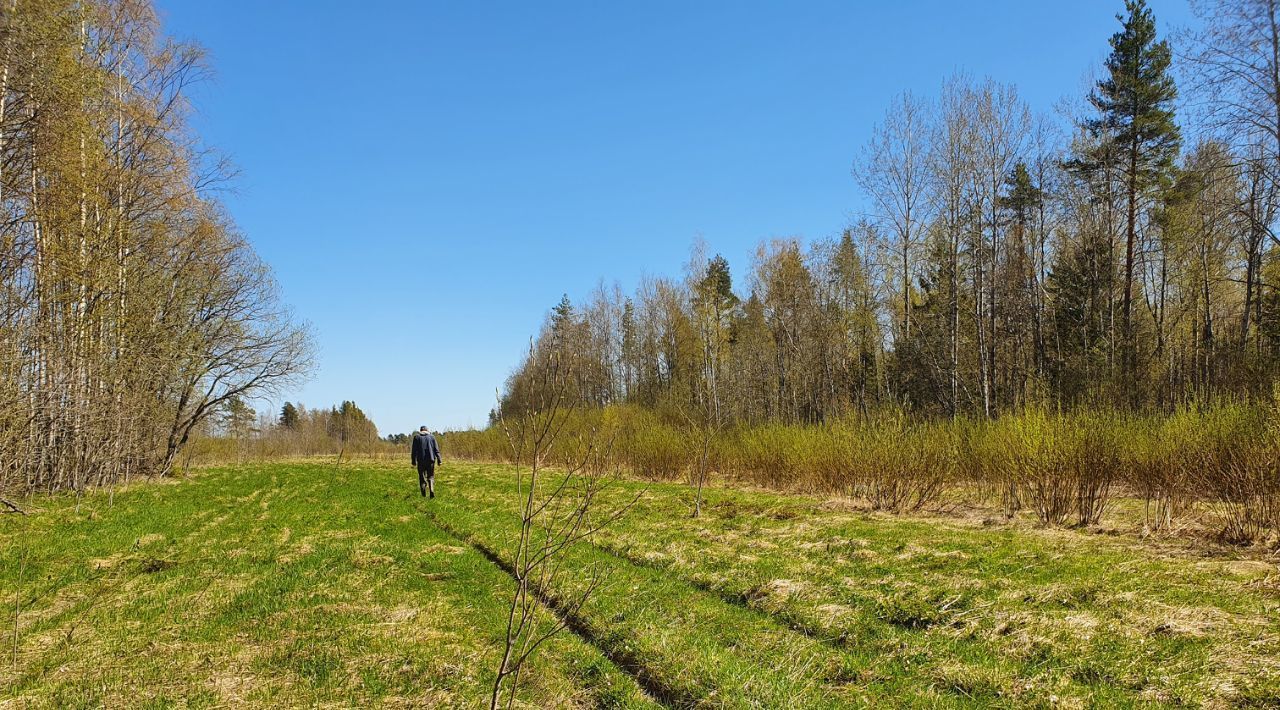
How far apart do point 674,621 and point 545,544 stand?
2997 millimetres

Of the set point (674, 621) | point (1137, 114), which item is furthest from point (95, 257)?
point (1137, 114)

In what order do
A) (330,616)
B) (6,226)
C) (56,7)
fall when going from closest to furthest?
(330,616) < (56,7) < (6,226)

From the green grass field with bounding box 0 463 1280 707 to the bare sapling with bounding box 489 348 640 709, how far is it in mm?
243

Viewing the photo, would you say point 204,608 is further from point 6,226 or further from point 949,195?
point 949,195

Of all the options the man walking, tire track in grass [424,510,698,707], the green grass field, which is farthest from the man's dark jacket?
tire track in grass [424,510,698,707]

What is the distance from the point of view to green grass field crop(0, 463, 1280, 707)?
3592 mm

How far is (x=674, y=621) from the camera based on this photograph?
4.90 meters

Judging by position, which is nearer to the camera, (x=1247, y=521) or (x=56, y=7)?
(x=1247, y=521)

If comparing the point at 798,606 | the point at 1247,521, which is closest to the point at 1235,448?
the point at 1247,521

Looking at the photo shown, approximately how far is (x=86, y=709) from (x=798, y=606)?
192 inches

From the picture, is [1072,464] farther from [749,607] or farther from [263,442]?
[263,442]

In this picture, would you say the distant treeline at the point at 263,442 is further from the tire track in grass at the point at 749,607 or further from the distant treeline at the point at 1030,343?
the tire track in grass at the point at 749,607

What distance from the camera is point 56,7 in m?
8.27

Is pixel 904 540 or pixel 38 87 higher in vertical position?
pixel 38 87
